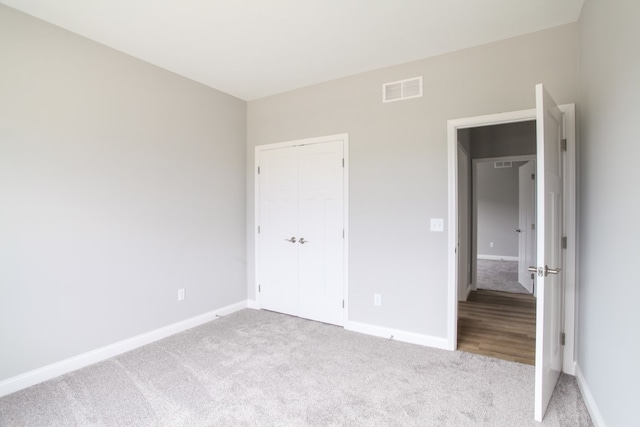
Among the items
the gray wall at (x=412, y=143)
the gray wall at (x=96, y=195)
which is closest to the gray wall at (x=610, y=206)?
the gray wall at (x=412, y=143)

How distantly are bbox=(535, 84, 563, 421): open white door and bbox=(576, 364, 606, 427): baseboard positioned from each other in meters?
0.15

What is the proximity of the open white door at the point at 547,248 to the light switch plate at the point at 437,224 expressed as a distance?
2.78ft

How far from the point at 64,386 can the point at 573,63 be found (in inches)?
174

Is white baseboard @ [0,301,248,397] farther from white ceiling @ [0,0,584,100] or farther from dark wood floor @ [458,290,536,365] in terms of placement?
dark wood floor @ [458,290,536,365]

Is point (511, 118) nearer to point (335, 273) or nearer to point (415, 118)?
point (415, 118)

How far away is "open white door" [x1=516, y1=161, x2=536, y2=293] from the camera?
4902mm

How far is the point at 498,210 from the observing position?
820 centimetres

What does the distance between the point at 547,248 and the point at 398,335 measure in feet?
5.43

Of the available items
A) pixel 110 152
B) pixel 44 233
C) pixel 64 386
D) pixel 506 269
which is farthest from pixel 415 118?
pixel 506 269

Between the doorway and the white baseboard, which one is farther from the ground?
the doorway

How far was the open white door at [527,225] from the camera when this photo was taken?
16.1 feet

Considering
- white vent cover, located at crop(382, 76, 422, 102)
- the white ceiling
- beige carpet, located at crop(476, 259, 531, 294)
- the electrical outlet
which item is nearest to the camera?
the white ceiling

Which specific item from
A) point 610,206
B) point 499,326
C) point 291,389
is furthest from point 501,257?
point 291,389

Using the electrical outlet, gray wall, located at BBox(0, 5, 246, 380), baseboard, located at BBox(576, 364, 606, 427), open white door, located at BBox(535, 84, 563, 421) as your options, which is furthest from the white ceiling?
baseboard, located at BBox(576, 364, 606, 427)
